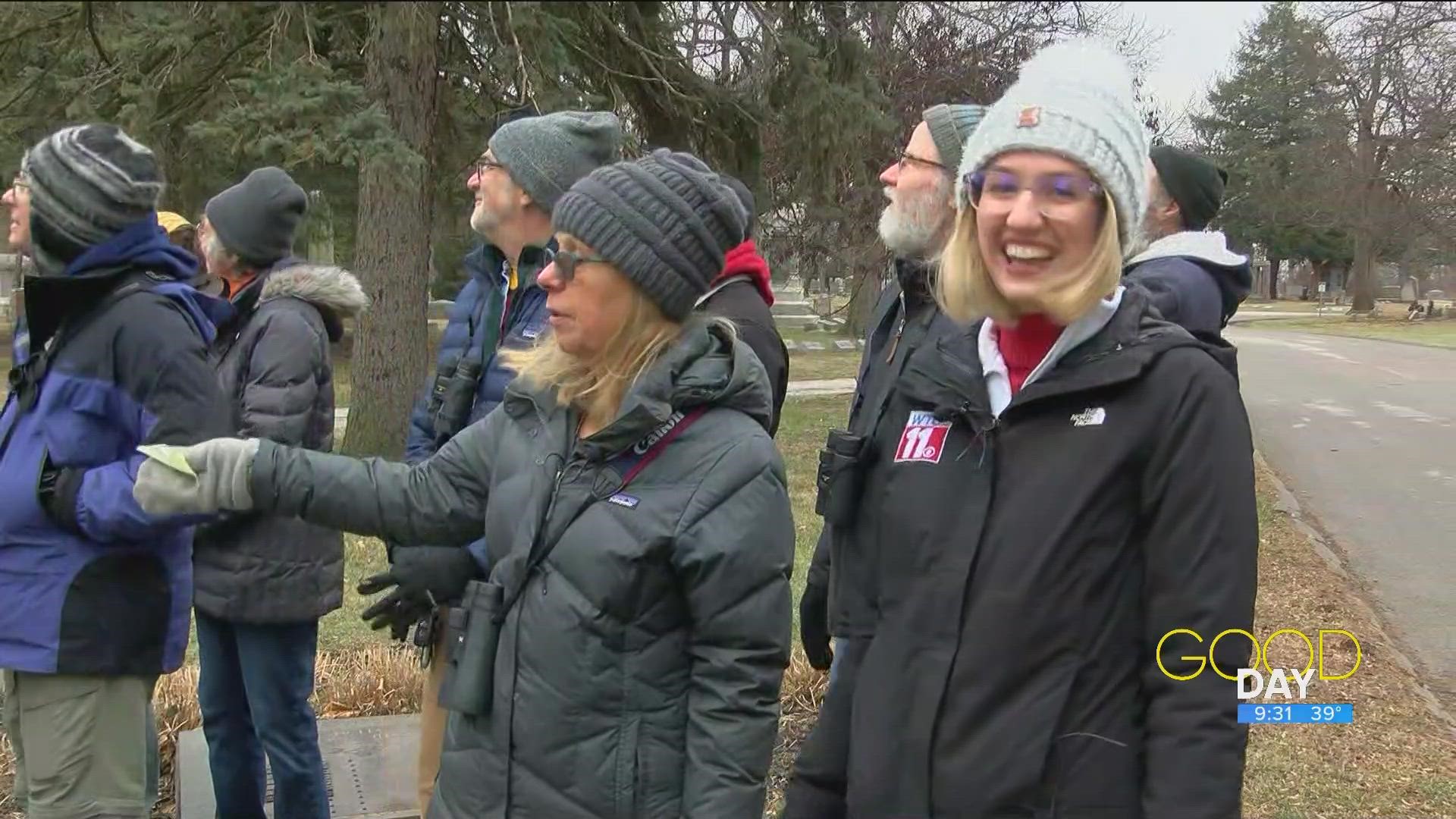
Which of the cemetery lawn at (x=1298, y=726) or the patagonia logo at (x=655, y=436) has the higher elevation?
the patagonia logo at (x=655, y=436)

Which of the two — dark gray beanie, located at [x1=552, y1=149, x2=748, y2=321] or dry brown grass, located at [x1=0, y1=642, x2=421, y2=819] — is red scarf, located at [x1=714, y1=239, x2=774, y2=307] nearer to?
dark gray beanie, located at [x1=552, y1=149, x2=748, y2=321]

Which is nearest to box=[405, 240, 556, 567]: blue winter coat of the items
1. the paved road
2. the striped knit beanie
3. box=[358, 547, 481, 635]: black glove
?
box=[358, 547, 481, 635]: black glove

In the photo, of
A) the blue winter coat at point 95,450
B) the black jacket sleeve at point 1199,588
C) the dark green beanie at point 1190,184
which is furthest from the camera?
the dark green beanie at point 1190,184

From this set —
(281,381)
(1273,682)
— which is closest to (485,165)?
(281,381)

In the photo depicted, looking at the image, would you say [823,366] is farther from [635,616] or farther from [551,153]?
[635,616]

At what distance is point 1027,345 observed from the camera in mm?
1861

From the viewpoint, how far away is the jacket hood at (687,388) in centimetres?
198

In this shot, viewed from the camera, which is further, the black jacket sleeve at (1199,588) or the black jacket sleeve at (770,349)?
the black jacket sleeve at (770,349)

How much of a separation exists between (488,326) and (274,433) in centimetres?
61

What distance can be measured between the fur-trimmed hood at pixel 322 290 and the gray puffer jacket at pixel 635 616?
1265mm

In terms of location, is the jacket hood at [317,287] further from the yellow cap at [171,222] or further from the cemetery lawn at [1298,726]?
the cemetery lawn at [1298,726]

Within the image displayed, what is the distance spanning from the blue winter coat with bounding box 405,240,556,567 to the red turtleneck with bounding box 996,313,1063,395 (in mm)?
1233

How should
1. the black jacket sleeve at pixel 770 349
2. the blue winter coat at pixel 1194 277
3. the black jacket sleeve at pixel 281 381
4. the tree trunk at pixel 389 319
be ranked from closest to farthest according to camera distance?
the black jacket sleeve at pixel 281 381, the black jacket sleeve at pixel 770 349, the blue winter coat at pixel 1194 277, the tree trunk at pixel 389 319

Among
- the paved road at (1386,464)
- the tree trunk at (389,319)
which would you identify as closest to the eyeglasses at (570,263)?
the paved road at (1386,464)
